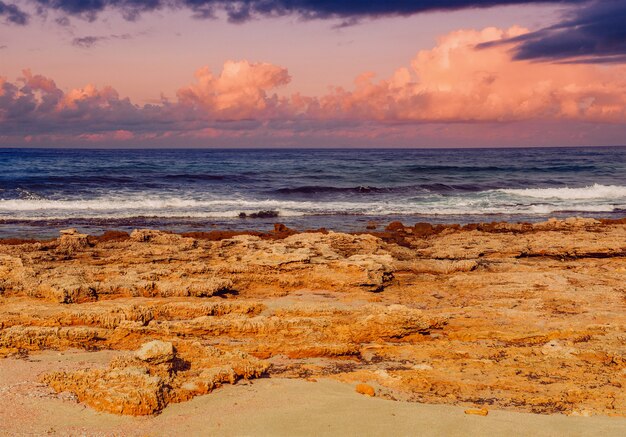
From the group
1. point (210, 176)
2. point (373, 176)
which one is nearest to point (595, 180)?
point (373, 176)

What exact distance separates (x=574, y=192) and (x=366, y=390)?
1467 inches

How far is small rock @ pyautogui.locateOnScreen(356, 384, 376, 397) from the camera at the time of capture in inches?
229

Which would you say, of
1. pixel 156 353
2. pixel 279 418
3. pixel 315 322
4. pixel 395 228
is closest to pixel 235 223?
pixel 395 228

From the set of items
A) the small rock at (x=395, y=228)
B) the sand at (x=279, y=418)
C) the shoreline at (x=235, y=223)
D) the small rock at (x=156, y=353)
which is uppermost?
the small rock at (x=156, y=353)

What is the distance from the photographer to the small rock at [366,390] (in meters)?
5.82

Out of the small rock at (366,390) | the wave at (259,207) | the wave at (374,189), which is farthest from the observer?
the wave at (374,189)

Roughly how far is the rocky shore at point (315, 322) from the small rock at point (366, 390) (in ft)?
0.08

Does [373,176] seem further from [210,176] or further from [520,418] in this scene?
[520,418]

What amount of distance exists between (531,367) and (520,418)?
1432mm

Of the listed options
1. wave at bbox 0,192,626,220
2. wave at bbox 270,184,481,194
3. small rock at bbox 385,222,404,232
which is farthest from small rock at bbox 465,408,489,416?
wave at bbox 270,184,481,194

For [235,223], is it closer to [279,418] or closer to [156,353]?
[156,353]

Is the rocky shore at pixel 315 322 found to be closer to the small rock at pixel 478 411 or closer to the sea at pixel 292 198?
the small rock at pixel 478 411

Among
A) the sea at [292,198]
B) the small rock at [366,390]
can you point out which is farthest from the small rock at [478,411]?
the sea at [292,198]

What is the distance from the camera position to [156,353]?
6.01 meters
